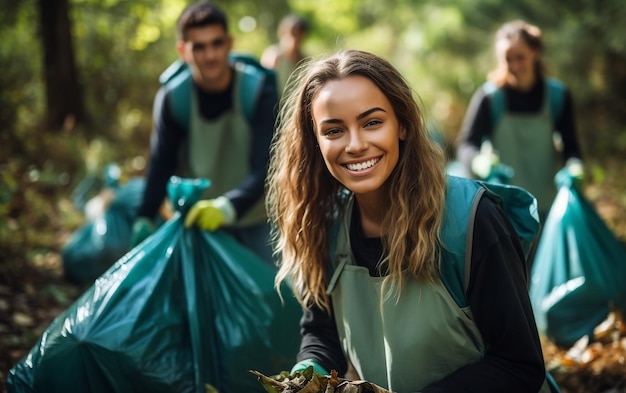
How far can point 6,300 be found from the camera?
4.18 metres

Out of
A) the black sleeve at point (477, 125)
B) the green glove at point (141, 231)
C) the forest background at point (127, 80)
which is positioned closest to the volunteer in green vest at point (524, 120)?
the black sleeve at point (477, 125)

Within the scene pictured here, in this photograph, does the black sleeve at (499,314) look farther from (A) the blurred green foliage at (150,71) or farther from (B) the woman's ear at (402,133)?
(A) the blurred green foliage at (150,71)

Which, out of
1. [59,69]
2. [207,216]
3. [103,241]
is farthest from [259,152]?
[59,69]

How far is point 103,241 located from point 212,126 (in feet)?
5.82

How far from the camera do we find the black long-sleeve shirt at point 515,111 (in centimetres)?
440

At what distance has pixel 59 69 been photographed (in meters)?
7.73

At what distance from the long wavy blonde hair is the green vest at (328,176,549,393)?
0.04 meters

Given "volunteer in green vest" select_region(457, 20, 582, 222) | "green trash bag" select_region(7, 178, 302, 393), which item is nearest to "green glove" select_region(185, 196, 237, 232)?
"green trash bag" select_region(7, 178, 302, 393)

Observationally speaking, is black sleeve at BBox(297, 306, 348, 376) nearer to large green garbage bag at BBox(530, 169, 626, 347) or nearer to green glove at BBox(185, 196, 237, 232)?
green glove at BBox(185, 196, 237, 232)

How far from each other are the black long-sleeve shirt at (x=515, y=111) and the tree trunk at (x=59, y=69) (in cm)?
469

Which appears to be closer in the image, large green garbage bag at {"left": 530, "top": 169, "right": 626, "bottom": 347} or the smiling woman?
the smiling woman

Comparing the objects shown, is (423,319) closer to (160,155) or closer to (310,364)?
(310,364)

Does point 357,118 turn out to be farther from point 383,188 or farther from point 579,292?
point 579,292

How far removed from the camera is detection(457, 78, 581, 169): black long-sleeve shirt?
14.4ft
